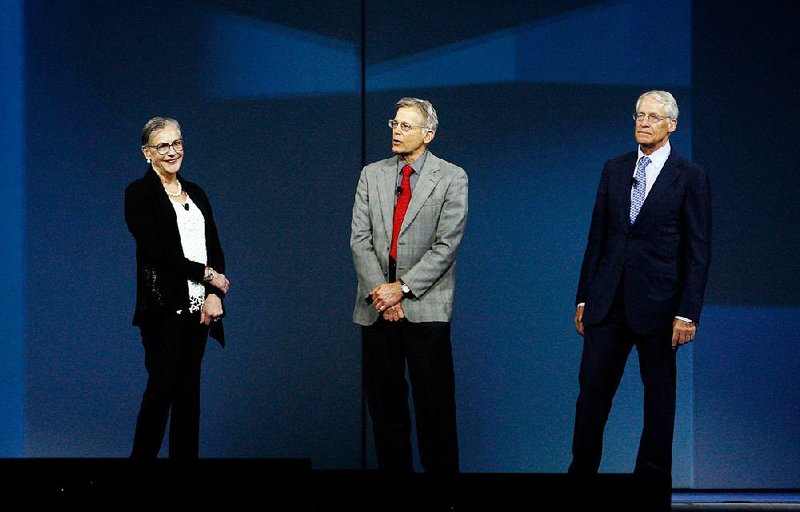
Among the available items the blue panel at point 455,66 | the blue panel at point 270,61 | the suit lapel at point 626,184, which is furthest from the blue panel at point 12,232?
the suit lapel at point 626,184

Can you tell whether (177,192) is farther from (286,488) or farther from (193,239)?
(286,488)

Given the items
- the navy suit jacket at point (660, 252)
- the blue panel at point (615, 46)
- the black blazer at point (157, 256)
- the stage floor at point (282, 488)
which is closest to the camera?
the stage floor at point (282, 488)

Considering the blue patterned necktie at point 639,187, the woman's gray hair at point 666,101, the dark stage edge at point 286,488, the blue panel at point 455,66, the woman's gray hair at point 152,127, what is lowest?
the dark stage edge at point 286,488

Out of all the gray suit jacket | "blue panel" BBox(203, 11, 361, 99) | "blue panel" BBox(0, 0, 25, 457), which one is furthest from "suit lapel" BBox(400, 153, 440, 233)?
"blue panel" BBox(0, 0, 25, 457)

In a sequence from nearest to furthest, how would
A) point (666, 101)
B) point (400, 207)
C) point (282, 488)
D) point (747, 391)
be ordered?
point (282, 488) < point (666, 101) < point (400, 207) < point (747, 391)

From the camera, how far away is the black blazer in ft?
14.0

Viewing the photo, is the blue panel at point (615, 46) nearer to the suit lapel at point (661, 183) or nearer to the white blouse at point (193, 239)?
the suit lapel at point (661, 183)

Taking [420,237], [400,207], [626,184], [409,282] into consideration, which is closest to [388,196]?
[400,207]

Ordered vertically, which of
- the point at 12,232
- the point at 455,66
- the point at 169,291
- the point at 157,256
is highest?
the point at 455,66

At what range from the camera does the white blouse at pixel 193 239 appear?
433 centimetres

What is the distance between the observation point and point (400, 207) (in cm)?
437

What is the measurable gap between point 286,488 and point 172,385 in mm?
1310

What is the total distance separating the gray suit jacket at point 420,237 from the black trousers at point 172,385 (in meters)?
0.69

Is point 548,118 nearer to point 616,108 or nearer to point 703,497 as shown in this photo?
point 616,108
